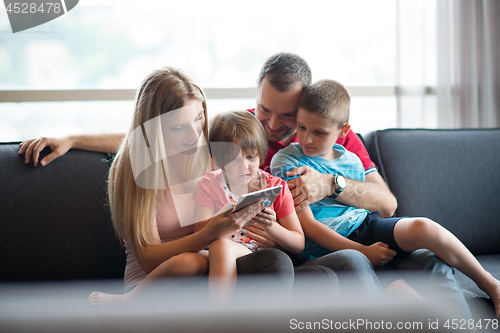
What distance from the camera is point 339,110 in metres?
1.26

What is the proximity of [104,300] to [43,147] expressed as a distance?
2.10ft

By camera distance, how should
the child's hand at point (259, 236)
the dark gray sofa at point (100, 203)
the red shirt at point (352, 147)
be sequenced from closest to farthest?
the child's hand at point (259, 236), the dark gray sofa at point (100, 203), the red shirt at point (352, 147)

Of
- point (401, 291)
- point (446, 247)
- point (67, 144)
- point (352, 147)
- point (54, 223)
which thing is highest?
point (67, 144)

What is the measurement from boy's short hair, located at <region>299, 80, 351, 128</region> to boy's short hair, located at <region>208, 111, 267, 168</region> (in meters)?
0.22

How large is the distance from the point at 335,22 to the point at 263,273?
6.73ft

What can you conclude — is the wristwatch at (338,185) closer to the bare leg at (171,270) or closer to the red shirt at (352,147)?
the red shirt at (352,147)

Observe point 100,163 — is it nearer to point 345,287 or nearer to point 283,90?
point 283,90

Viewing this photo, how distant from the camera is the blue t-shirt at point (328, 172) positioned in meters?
1.21

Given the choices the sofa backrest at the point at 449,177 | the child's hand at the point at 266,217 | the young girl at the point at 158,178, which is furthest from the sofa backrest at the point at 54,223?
the sofa backrest at the point at 449,177

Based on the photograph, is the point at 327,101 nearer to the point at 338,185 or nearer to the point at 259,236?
the point at 338,185

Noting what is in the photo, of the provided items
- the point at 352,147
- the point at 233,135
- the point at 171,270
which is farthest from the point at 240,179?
the point at 352,147

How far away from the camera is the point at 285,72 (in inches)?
51.3

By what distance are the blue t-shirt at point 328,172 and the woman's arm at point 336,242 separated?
0.05 m

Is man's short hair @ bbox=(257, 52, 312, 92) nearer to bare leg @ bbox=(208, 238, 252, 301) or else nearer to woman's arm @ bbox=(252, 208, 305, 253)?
woman's arm @ bbox=(252, 208, 305, 253)
